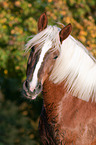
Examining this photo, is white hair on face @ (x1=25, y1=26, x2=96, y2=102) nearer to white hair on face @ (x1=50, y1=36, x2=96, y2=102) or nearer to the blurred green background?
white hair on face @ (x1=50, y1=36, x2=96, y2=102)

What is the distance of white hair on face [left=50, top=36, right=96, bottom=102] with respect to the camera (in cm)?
250

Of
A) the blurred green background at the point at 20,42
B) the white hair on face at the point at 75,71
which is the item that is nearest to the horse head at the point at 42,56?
the white hair on face at the point at 75,71

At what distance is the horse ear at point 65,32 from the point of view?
2.40 meters

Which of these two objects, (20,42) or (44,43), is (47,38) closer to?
(44,43)

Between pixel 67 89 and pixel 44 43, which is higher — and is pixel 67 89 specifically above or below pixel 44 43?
below

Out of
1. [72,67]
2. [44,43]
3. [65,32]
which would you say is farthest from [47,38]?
[72,67]

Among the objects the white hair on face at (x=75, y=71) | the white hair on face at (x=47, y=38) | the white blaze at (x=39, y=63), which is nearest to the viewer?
the white blaze at (x=39, y=63)

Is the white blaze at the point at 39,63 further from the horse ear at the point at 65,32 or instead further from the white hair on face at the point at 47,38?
the horse ear at the point at 65,32

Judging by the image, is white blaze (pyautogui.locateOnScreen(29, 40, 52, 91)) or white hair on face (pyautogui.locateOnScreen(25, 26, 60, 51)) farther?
white hair on face (pyautogui.locateOnScreen(25, 26, 60, 51))

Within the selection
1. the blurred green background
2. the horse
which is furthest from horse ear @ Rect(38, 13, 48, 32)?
the blurred green background

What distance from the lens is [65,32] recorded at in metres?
2.42

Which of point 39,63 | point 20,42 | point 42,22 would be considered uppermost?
point 42,22

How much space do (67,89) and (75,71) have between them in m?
0.24

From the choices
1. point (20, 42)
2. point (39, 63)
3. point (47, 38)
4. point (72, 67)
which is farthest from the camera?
point (20, 42)
